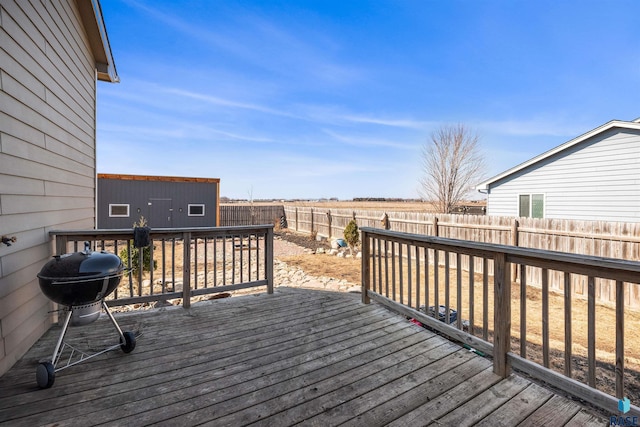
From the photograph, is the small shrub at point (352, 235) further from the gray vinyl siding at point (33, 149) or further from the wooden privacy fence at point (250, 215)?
the wooden privacy fence at point (250, 215)

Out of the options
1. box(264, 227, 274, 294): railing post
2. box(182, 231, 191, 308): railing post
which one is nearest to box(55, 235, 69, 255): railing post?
box(182, 231, 191, 308): railing post

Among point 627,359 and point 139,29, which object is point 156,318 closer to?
point 627,359

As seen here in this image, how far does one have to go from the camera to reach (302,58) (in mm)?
10117

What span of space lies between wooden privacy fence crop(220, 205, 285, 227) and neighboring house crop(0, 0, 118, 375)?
13722 mm

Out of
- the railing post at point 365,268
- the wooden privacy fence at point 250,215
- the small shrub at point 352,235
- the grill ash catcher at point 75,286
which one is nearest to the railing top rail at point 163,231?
the grill ash catcher at point 75,286

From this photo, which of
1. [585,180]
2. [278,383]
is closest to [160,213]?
[278,383]

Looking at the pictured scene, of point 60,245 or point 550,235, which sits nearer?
point 60,245

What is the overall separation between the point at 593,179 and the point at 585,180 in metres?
0.19

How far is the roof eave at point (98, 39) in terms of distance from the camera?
12.7ft

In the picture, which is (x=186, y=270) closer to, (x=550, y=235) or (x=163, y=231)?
(x=163, y=231)

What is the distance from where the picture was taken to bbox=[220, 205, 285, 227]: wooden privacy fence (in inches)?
694

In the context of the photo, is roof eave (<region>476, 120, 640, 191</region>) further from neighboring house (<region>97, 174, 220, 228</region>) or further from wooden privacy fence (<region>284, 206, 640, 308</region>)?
neighboring house (<region>97, 174, 220, 228</region>)

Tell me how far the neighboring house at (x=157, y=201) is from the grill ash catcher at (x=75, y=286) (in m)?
12.4

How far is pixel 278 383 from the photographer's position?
1.94m
